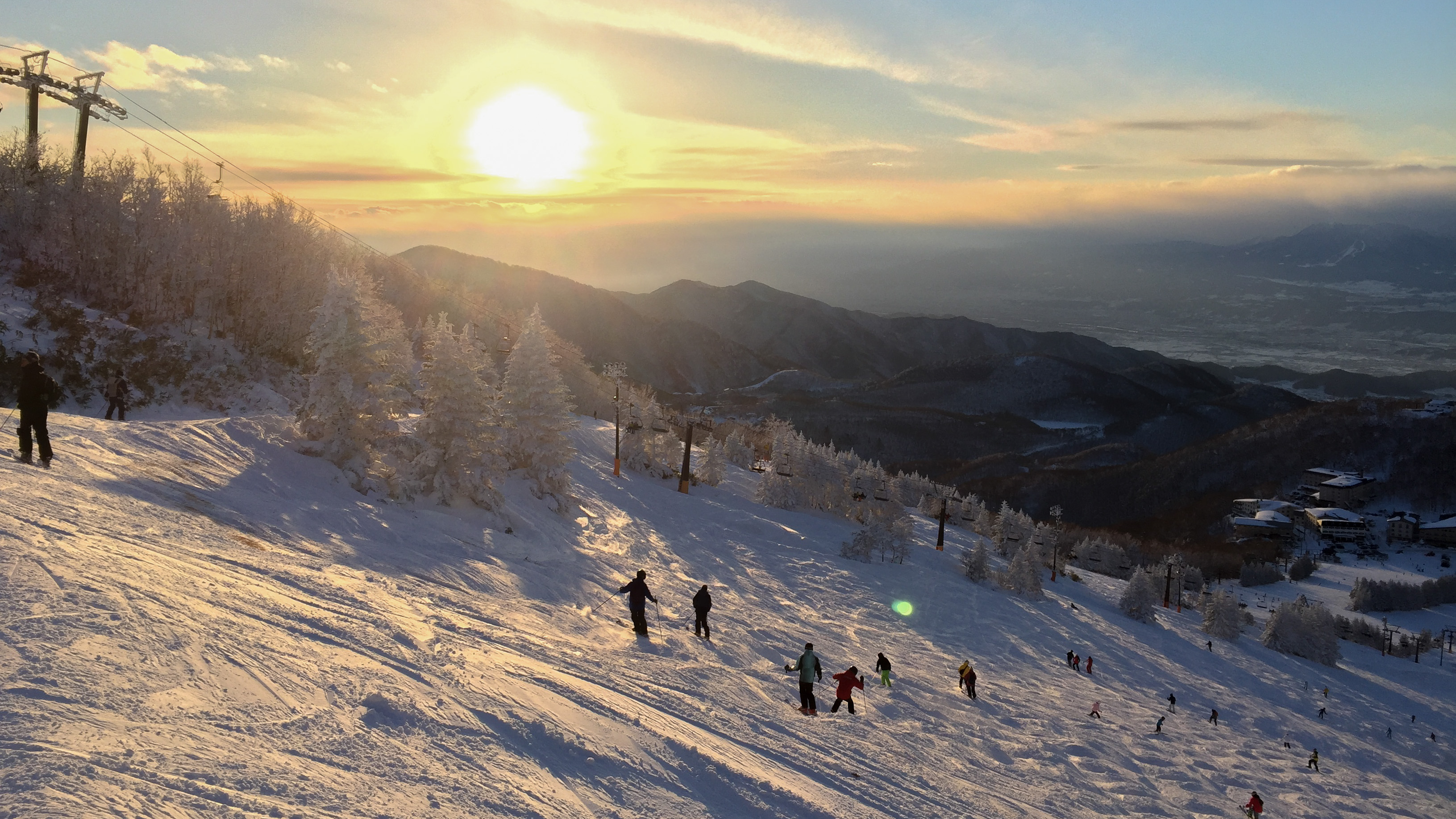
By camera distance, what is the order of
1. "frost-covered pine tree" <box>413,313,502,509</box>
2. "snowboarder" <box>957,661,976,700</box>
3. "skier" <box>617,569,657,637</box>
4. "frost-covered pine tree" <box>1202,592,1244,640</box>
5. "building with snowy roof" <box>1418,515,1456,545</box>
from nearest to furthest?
"skier" <box>617,569,657,637</box> → "snowboarder" <box>957,661,976,700</box> → "frost-covered pine tree" <box>413,313,502,509</box> → "frost-covered pine tree" <box>1202,592,1244,640</box> → "building with snowy roof" <box>1418,515,1456,545</box>

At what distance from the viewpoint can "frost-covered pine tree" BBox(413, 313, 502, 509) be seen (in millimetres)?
26766

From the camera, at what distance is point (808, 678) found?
50.7ft

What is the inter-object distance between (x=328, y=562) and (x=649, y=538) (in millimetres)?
19582

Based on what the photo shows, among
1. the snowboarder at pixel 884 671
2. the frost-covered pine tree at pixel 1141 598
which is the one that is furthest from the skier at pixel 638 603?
the frost-covered pine tree at pixel 1141 598

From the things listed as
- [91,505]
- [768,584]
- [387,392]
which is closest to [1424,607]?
[768,584]

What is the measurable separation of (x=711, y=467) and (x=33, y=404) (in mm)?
52738

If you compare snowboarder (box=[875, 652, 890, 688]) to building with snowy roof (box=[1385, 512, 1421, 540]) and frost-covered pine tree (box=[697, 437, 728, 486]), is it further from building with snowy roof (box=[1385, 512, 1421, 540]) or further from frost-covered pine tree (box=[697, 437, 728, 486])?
building with snowy roof (box=[1385, 512, 1421, 540])

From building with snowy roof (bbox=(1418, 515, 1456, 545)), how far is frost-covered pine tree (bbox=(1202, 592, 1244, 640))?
9682cm

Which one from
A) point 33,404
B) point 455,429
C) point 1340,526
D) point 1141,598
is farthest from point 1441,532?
point 33,404

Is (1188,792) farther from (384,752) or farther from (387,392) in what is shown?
(387,392)

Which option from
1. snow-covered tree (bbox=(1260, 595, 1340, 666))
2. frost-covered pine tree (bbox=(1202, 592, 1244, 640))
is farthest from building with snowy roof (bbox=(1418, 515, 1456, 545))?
frost-covered pine tree (bbox=(1202, 592, 1244, 640))

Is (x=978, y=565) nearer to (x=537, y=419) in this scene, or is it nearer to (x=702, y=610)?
(x=537, y=419)

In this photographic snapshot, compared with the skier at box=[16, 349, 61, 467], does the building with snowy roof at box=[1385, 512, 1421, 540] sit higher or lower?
lower

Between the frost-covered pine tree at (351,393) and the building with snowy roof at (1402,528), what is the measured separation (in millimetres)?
158521
